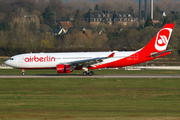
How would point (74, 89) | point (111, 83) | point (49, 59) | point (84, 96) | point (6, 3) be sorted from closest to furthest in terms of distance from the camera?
1. point (84, 96)
2. point (74, 89)
3. point (111, 83)
4. point (49, 59)
5. point (6, 3)

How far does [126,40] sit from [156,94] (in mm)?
77255

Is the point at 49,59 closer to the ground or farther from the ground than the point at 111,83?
farther from the ground

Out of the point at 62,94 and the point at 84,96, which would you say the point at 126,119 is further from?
the point at 62,94

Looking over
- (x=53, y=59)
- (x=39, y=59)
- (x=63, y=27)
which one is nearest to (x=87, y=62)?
(x=53, y=59)

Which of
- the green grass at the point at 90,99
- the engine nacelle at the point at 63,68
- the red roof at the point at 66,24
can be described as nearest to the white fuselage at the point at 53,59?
the engine nacelle at the point at 63,68

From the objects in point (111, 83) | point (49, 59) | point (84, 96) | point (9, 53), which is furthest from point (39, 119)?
point (9, 53)

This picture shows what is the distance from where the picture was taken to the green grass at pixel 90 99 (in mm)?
19469

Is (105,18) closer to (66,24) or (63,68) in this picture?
(66,24)

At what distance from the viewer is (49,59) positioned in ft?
146

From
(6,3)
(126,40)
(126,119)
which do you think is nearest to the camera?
(126,119)

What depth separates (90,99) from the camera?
2572 cm

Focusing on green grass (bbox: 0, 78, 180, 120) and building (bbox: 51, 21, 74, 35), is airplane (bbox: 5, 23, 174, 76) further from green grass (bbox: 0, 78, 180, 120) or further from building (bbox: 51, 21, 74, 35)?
building (bbox: 51, 21, 74, 35)

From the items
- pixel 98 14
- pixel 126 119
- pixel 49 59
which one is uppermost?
pixel 98 14

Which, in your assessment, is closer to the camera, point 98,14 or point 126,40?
point 126,40
